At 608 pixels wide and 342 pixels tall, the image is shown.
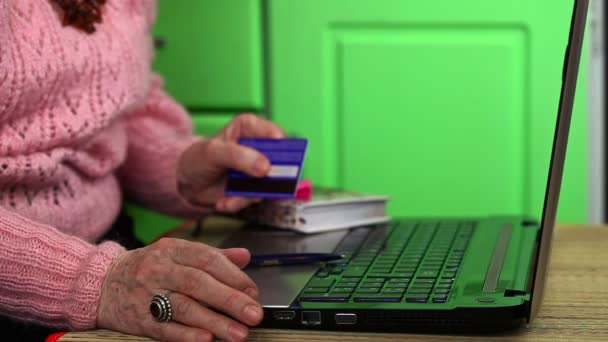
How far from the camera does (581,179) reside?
1865mm

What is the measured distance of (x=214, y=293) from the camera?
1.97 ft

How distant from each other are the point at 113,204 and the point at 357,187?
37.6 inches

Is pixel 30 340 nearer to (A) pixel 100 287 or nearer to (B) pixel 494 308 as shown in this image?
(A) pixel 100 287

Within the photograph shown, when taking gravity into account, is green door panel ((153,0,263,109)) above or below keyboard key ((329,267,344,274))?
below

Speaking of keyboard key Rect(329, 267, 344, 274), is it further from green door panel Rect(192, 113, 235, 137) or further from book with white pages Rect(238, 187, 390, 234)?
green door panel Rect(192, 113, 235, 137)

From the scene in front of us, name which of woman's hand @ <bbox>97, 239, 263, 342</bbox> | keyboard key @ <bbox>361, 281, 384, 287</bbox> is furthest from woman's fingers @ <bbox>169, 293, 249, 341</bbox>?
keyboard key @ <bbox>361, 281, 384, 287</bbox>

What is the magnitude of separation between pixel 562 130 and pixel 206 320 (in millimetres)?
254

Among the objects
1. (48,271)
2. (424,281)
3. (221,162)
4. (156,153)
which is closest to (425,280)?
(424,281)

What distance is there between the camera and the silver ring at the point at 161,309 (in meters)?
0.61

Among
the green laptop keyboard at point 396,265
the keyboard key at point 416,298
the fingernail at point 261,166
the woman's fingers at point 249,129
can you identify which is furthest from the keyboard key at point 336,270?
the woman's fingers at point 249,129

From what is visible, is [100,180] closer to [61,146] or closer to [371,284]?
[61,146]

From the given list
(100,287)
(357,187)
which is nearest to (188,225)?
(100,287)

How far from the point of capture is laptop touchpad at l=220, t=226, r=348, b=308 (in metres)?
0.65

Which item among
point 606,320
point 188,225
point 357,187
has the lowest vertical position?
point 357,187
